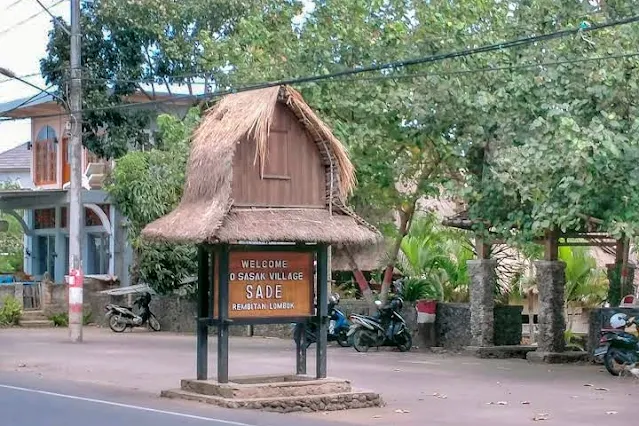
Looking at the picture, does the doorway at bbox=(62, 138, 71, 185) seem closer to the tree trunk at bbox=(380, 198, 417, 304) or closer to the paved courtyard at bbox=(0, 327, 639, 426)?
the paved courtyard at bbox=(0, 327, 639, 426)

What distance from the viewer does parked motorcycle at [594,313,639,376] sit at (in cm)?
2039

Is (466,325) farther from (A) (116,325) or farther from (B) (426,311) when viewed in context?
(A) (116,325)

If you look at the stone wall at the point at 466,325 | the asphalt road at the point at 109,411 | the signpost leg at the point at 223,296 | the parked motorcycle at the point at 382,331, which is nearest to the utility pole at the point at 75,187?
the parked motorcycle at the point at 382,331

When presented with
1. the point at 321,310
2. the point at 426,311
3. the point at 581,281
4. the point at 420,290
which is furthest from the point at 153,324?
the point at 321,310

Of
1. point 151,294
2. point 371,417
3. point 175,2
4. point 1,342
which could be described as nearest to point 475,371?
point 371,417

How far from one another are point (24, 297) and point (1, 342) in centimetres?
932

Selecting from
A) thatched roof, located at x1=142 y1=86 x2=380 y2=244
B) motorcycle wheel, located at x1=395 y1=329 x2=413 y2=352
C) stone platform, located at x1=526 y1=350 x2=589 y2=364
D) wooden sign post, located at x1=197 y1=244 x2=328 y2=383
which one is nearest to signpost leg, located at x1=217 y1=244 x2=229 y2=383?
wooden sign post, located at x1=197 y1=244 x2=328 y2=383

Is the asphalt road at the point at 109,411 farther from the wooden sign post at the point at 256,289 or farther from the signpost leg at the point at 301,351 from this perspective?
the signpost leg at the point at 301,351

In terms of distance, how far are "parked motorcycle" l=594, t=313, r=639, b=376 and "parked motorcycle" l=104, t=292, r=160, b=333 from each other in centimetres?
1572

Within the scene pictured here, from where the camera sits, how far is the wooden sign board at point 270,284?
16.0 metres

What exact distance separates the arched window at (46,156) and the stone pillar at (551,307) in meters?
23.0

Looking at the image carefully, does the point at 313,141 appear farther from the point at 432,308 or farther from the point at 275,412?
the point at 432,308

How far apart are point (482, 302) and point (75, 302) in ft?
32.2

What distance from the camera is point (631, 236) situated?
756 inches
